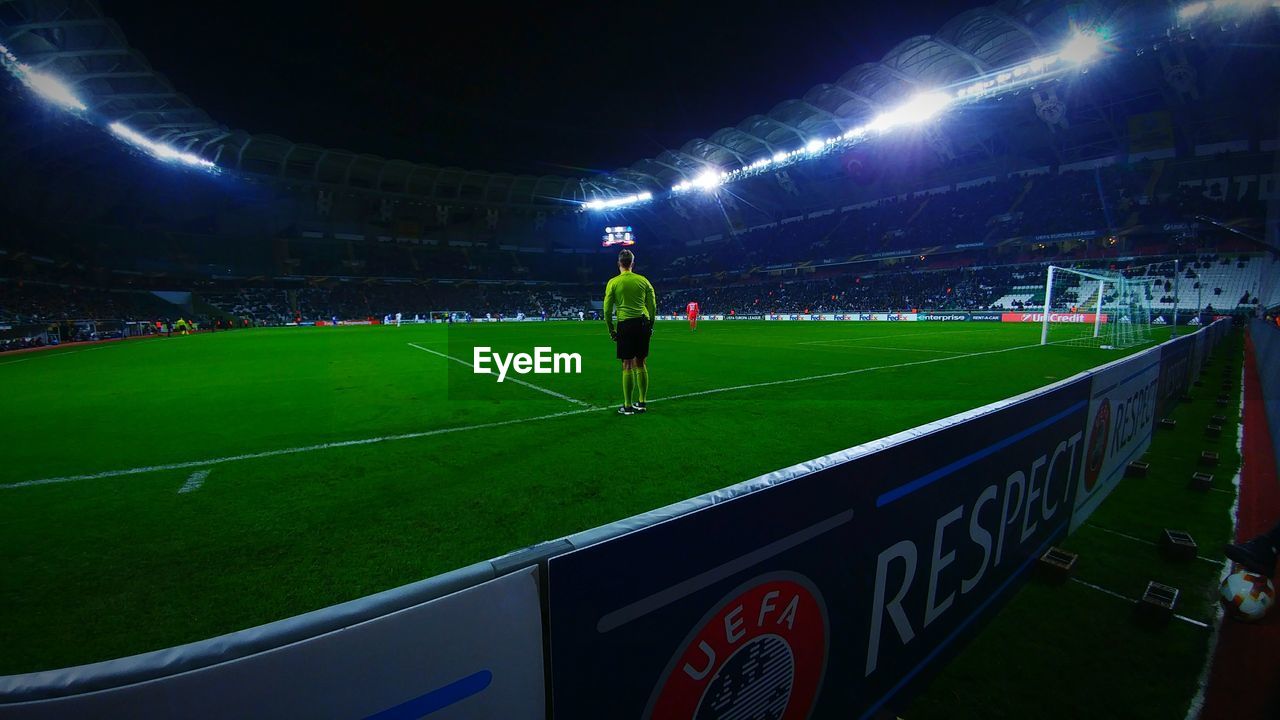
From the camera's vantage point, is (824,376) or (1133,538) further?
(824,376)

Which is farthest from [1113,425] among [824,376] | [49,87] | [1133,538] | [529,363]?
[49,87]

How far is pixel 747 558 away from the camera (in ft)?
4.62

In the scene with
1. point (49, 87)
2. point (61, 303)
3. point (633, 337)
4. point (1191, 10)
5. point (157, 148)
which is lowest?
point (633, 337)

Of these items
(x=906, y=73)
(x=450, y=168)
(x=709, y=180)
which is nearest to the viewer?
(x=906, y=73)

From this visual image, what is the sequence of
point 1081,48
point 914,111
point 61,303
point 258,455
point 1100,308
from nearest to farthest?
point 258,455 → point 1100,308 → point 1081,48 → point 61,303 → point 914,111

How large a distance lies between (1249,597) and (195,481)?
7.09 meters

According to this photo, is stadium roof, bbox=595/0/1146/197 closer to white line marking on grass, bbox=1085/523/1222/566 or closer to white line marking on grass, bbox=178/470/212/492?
white line marking on grass, bbox=1085/523/1222/566

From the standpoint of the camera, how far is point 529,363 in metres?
11.8

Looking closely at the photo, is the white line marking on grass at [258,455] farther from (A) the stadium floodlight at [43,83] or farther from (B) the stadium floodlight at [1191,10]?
(B) the stadium floodlight at [1191,10]

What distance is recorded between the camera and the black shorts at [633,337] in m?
6.01

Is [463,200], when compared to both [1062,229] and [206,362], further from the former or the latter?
[1062,229]

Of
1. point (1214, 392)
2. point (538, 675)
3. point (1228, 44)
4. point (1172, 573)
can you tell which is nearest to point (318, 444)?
point (538, 675)

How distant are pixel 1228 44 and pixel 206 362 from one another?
4734cm

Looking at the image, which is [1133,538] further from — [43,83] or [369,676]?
[43,83]
